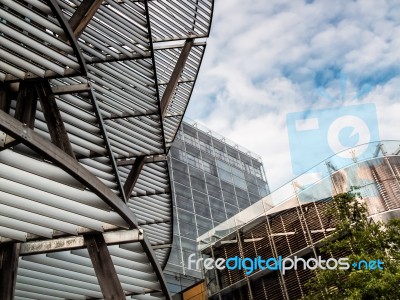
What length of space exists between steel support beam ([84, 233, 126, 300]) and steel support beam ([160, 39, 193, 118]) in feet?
15.0

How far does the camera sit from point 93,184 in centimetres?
633

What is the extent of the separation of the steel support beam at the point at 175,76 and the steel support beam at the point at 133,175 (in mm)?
1320

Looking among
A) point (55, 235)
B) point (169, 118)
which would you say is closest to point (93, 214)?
point (55, 235)

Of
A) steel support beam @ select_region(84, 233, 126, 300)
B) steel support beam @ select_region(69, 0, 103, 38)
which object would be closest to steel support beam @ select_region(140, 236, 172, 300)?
steel support beam @ select_region(84, 233, 126, 300)

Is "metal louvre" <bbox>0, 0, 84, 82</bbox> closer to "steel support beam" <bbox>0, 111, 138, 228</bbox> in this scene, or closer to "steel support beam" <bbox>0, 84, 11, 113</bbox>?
"steel support beam" <bbox>0, 84, 11, 113</bbox>

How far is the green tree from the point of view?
9.20m

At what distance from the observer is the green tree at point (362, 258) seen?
9195 millimetres

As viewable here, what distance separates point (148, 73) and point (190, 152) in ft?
75.4

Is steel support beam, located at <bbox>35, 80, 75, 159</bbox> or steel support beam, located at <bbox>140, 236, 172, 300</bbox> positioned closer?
steel support beam, located at <bbox>35, 80, 75, 159</bbox>

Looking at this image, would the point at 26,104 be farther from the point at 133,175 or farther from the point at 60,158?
the point at 133,175

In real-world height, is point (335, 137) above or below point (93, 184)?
above

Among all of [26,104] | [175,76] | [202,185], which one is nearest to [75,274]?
[26,104]

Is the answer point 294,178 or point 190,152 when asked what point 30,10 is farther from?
point 190,152

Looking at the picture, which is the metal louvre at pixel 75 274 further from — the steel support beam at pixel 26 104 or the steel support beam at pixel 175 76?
the steel support beam at pixel 175 76
